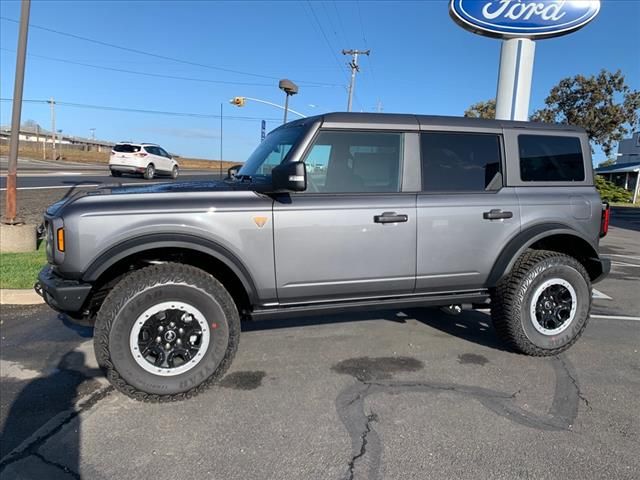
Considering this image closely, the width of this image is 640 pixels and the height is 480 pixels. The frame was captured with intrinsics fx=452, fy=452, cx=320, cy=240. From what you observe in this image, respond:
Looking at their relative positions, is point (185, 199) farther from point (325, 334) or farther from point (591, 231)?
point (591, 231)

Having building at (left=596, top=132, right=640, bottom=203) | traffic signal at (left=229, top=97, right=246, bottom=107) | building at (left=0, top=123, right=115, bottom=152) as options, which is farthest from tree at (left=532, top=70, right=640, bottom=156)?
building at (left=0, top=123, right=115, bottom=152)

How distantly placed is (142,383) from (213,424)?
59cm

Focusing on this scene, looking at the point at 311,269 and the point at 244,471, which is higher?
the point at 311,269

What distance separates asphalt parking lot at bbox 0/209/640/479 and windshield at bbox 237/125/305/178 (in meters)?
1.59

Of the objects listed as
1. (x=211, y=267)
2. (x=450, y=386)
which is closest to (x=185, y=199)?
(x=211, y=267)

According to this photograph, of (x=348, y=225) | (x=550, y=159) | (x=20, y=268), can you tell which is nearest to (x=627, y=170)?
(x=550, y=159)

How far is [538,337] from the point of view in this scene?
3.87m

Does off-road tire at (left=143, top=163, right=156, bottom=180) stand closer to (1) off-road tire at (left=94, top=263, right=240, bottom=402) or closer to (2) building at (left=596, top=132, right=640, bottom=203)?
(1) off-road tire at (left=94, top=263, right=240, bottom=402)

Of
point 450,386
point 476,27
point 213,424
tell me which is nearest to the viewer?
point 213,424

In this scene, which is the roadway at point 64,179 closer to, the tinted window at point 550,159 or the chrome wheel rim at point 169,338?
the chrome wheel rim at point 169,338

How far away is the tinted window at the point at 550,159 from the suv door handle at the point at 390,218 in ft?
4.10

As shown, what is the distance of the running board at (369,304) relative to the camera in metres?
3.42

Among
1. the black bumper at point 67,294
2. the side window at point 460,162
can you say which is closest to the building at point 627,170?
the side window at point 460,162

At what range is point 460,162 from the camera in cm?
379
